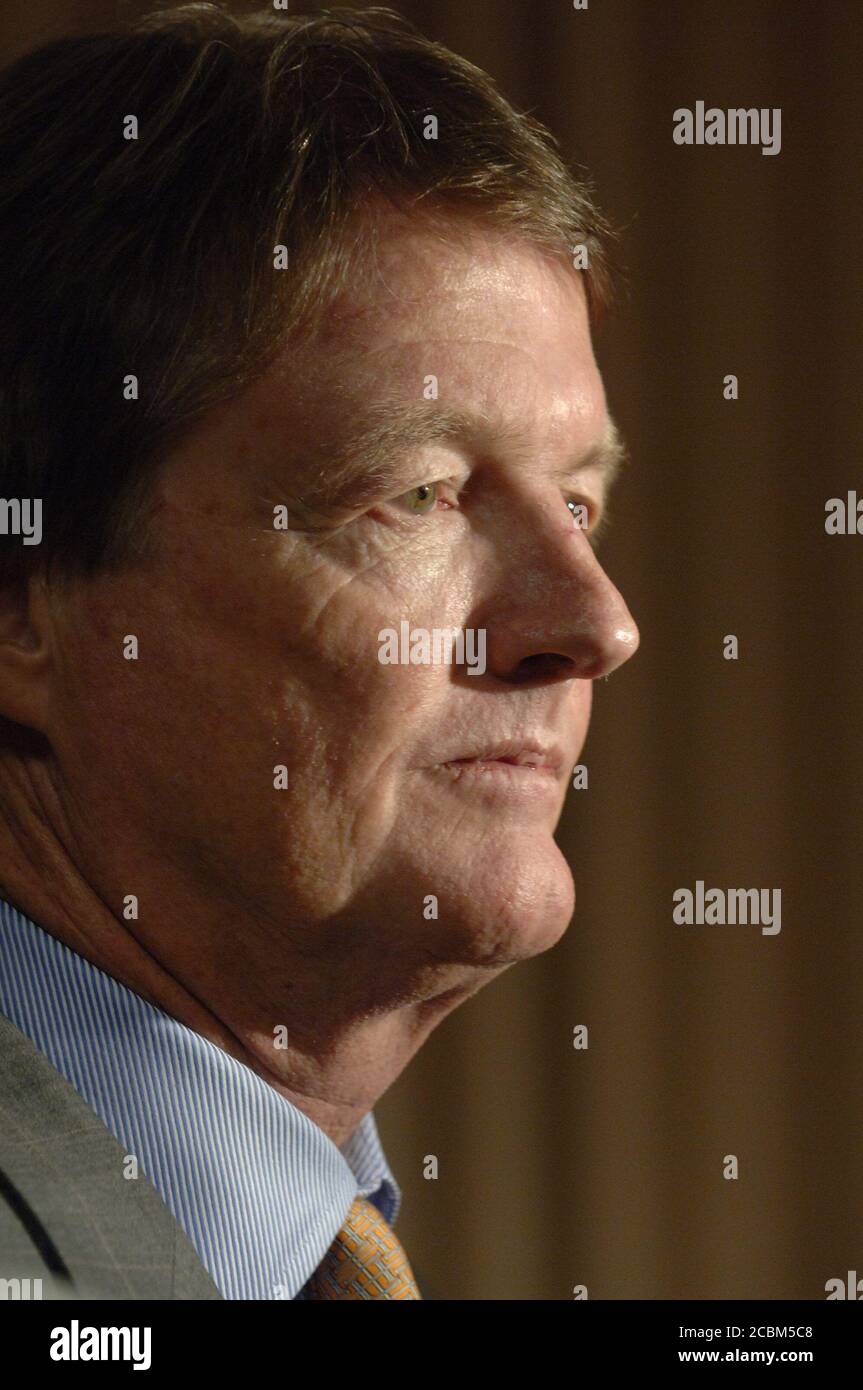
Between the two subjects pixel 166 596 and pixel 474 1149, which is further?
pixel 474 1149

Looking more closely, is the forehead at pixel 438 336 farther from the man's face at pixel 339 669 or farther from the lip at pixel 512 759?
the lip at pixel 512 759

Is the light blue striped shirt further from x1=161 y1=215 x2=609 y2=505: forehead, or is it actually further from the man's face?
x1=161 y1=215 x2=609 y2=505: forehead

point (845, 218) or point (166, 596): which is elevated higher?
point (845, 218)

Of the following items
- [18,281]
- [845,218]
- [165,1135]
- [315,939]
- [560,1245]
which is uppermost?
[845,218]

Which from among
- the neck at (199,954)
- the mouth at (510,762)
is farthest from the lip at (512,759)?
the neck at (199,954)

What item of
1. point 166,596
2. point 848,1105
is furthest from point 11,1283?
point 848,1105

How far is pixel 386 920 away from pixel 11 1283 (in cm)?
33

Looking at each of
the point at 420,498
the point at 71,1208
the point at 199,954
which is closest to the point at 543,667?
the point at 420,498

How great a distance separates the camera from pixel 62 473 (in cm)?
99

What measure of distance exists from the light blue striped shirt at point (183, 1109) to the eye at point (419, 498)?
386mm

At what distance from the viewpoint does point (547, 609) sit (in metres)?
0.98

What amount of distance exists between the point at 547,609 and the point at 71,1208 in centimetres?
49

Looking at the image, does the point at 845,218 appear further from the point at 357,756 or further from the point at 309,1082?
the point at 309,1082

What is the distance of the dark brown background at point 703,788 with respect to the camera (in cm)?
159
